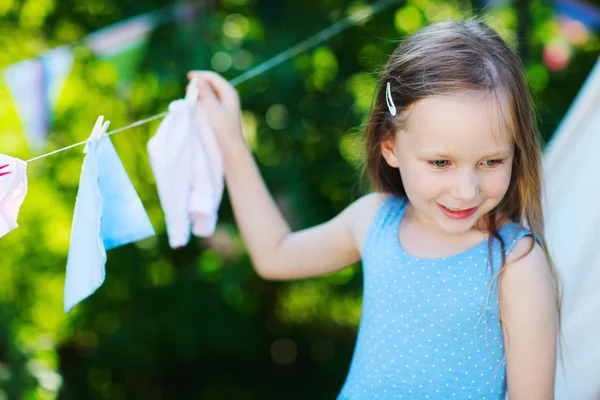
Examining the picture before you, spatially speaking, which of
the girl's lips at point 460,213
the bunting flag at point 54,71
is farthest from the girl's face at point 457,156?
the bunting flag at point 54,71

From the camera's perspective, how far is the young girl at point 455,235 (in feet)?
3.46

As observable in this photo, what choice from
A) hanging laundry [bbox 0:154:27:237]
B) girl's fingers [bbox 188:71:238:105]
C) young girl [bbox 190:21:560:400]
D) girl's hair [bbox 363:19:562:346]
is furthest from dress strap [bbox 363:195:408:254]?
hanging laundry [bbox 0:154:27:237]

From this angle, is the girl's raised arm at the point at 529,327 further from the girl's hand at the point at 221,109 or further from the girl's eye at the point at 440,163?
the girl's hand at the point at 221,109

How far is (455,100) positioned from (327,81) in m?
1.16

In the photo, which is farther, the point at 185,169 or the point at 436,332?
the point at 185,169

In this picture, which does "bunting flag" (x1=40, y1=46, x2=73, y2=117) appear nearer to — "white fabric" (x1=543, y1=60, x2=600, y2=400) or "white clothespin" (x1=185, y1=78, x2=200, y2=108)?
"white clothespin" (x1=185, y1=78, x2=200, y2=108)

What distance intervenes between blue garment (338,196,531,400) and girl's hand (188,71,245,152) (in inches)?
14.0

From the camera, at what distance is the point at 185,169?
1.33 m

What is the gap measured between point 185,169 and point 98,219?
10.8 inches

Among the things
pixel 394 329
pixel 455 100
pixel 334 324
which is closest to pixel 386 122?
pixel 455 100

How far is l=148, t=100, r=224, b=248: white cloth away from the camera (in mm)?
1296

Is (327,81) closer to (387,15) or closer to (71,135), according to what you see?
→ (387,15)

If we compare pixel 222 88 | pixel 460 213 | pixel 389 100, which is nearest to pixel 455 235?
pixel 460 213

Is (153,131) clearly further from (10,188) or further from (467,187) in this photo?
(467,187)
